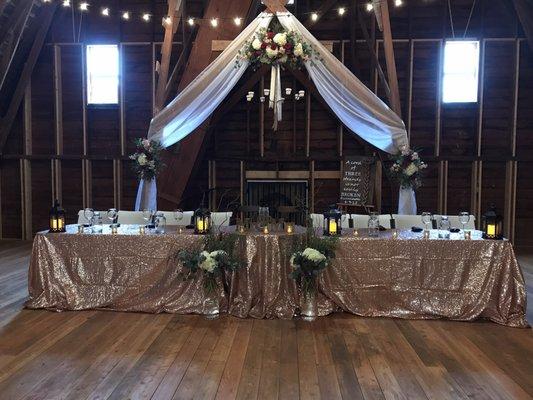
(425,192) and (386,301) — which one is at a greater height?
(425,192)

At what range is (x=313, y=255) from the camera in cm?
378

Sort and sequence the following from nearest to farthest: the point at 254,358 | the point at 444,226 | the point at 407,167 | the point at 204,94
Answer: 1. the point at 254,358
2. the point at 444,226
3. the point at 204,94
4. the point at 407,167

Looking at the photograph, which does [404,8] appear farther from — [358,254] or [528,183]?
[358,254]

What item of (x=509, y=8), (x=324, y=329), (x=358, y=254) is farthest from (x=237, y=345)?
(x=509, y=8)

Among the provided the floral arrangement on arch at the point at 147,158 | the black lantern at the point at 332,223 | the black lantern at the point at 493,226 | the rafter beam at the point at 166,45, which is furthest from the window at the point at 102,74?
the black lantern at the point at 493,226

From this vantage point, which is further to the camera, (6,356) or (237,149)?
(237,149)

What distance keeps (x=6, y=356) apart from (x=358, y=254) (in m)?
3.01

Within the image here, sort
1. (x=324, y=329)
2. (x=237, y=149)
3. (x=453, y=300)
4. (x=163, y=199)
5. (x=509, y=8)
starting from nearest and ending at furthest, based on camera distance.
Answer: (x=324, y=329)
(x=453, y=300)
(x=163, y=199)
(x=509, y=8)
(x=237, y=149)

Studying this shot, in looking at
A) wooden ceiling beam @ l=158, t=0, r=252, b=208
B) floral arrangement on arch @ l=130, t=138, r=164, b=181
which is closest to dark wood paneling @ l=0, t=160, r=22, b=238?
wooden ceiling beam @ l=158, t=0, r=252, b=208

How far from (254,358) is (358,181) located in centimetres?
531

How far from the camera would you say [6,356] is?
3262 mm

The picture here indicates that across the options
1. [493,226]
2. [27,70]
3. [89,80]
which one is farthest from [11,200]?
[493,226]

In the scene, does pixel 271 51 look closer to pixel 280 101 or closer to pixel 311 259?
pixel 280 101

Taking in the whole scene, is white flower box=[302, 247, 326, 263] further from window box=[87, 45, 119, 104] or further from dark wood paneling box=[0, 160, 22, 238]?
dark wood paneling box=[0, 160, 22, 238]
